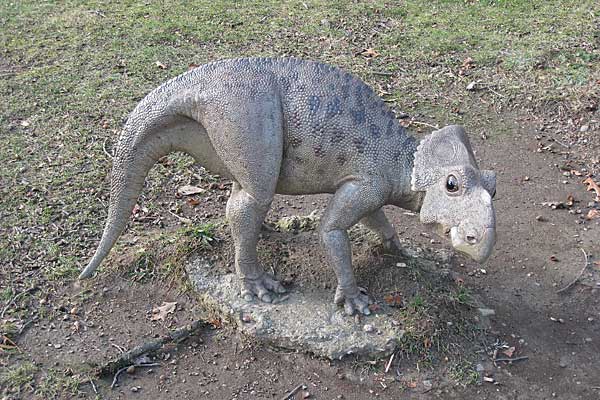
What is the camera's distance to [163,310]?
4.95 metres

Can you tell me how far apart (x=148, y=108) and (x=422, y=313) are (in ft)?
6.74

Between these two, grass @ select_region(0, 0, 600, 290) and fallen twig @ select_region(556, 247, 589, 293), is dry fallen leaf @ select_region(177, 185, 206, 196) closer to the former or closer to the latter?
grass @ select_region(0, 0, 600, 290)

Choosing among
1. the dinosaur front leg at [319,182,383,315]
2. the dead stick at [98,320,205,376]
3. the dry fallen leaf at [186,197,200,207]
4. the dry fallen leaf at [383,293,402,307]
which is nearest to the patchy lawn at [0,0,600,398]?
the dry fallen leaf at [186,197,200,207]

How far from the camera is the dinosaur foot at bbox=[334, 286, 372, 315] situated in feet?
15.0

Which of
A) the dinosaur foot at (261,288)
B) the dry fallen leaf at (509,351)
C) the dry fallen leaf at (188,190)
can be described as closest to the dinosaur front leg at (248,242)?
the dinosaur foot at (261,288)

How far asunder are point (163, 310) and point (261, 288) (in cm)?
72

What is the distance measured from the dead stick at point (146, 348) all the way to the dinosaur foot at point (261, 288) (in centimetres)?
37

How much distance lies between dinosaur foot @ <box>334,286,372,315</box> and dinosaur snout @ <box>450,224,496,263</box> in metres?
0.86

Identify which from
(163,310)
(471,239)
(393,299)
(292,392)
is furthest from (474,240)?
(163,310)

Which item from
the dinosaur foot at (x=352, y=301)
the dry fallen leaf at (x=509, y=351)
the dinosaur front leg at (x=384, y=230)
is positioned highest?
the dinosaur front leg at (x=384, y=230)

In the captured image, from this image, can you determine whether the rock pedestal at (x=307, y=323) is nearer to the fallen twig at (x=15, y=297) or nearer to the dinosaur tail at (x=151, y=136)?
the dinosaur tail at (x=151, y=136)

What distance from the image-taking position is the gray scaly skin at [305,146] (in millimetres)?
4105

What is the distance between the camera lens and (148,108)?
14.1ft

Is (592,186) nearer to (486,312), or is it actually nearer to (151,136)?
(486,312)
